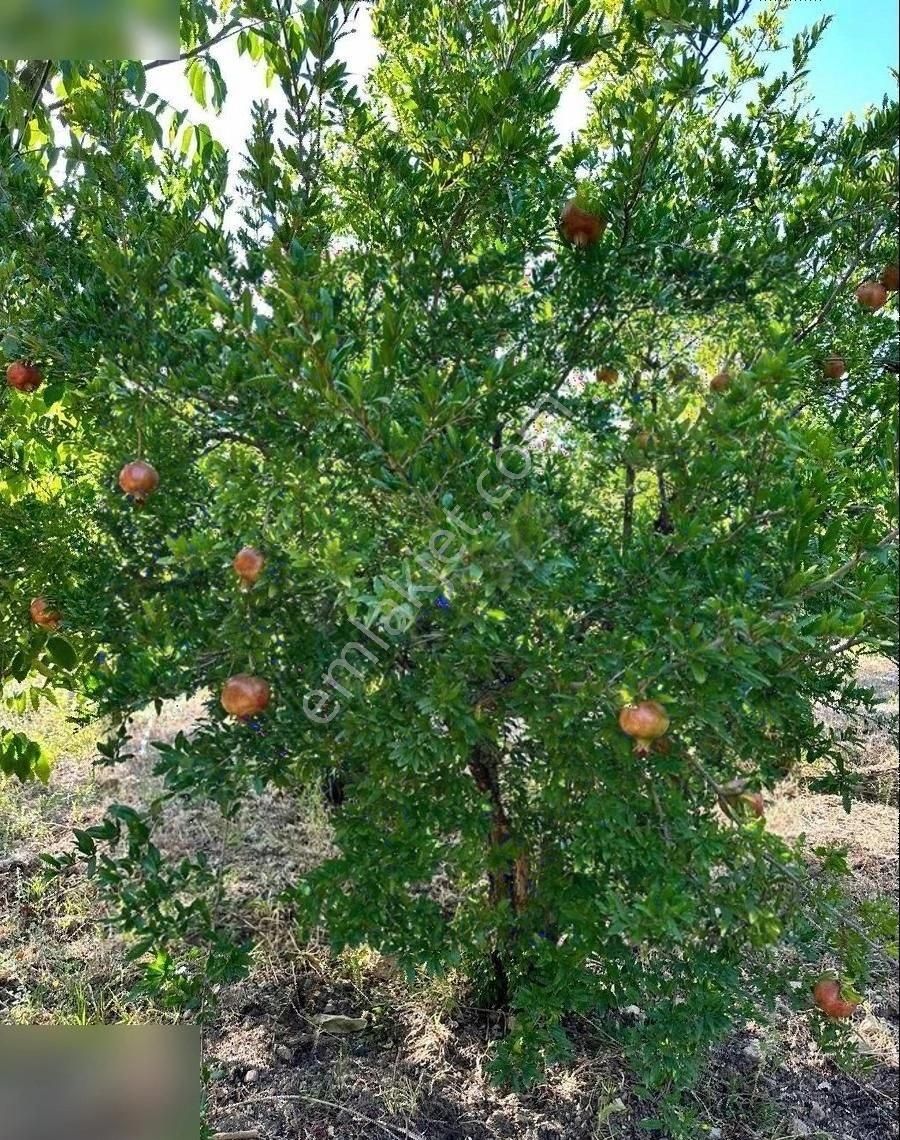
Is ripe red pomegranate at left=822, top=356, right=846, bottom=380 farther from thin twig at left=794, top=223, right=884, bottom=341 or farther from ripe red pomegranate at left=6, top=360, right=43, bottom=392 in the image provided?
ripe red pomegranate at left=6, top=360, right=43, bottom=392

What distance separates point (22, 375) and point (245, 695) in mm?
766

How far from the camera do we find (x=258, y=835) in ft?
10.1

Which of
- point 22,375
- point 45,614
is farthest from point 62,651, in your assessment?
point 22,375

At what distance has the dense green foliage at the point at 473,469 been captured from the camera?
49.4 inches

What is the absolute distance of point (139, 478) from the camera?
145 cm

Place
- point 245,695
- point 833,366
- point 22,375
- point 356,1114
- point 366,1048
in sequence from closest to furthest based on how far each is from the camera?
1. point 245,695
2. point 22,375
3. point 833,366
4. point 356,1114
5. point 366,1048

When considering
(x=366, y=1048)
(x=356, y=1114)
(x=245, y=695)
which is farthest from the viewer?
(x=366, y=1048)

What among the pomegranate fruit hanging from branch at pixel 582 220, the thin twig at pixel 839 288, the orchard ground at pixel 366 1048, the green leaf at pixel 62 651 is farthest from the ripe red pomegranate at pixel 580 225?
the green leaf at pixel 62 651

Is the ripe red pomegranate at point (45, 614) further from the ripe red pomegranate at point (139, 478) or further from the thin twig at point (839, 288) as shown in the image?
the thin twig at point (839, 288)

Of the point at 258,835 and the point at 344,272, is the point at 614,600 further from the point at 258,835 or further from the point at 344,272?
the point at 258,835

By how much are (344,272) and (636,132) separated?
1.86ft

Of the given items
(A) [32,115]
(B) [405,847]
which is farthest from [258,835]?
(A) [32,115]

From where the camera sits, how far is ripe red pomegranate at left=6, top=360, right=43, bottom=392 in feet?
5.32

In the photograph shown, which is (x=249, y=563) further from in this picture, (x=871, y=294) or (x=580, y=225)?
(x=871, y=294)
